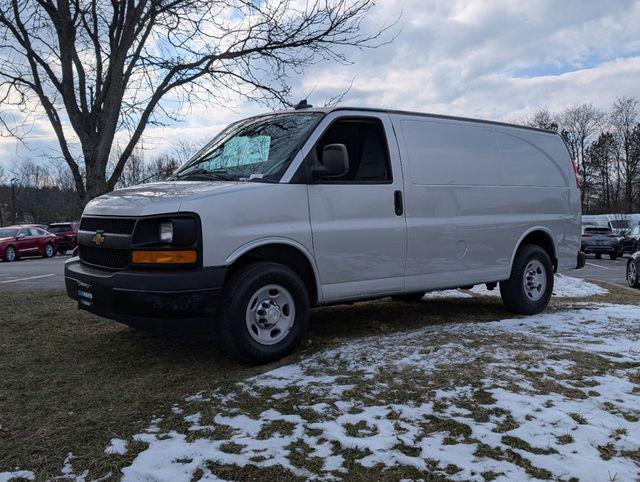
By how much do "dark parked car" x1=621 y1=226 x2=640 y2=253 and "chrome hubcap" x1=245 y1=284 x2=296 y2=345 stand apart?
85.9ft

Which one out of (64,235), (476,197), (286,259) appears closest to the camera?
(286,259)

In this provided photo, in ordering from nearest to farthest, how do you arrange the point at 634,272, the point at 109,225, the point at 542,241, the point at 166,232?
the point at 166,232, the point at 109,225, the point at 542,241, the point at 634,272

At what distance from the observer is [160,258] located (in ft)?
13.3

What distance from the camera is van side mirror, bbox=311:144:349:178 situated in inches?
181

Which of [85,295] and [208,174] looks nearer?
[85,295]

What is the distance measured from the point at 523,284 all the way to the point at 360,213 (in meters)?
2.55

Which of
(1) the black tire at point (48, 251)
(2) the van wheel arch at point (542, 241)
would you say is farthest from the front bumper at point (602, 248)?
(1) the black tire at point (48, 251)

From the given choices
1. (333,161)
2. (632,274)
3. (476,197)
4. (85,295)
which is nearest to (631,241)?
(632,274)

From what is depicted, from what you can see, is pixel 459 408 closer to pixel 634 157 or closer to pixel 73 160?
pixel 73 160

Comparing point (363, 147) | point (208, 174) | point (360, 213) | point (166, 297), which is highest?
point (363, 147)

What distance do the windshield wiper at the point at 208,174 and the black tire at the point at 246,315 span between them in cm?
87

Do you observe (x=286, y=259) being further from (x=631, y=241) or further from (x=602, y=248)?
(x=602, y=248)

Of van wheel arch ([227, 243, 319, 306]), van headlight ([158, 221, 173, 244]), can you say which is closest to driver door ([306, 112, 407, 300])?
van wheel arch ([227, 243, 319, 306])

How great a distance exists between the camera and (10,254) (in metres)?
24.7
